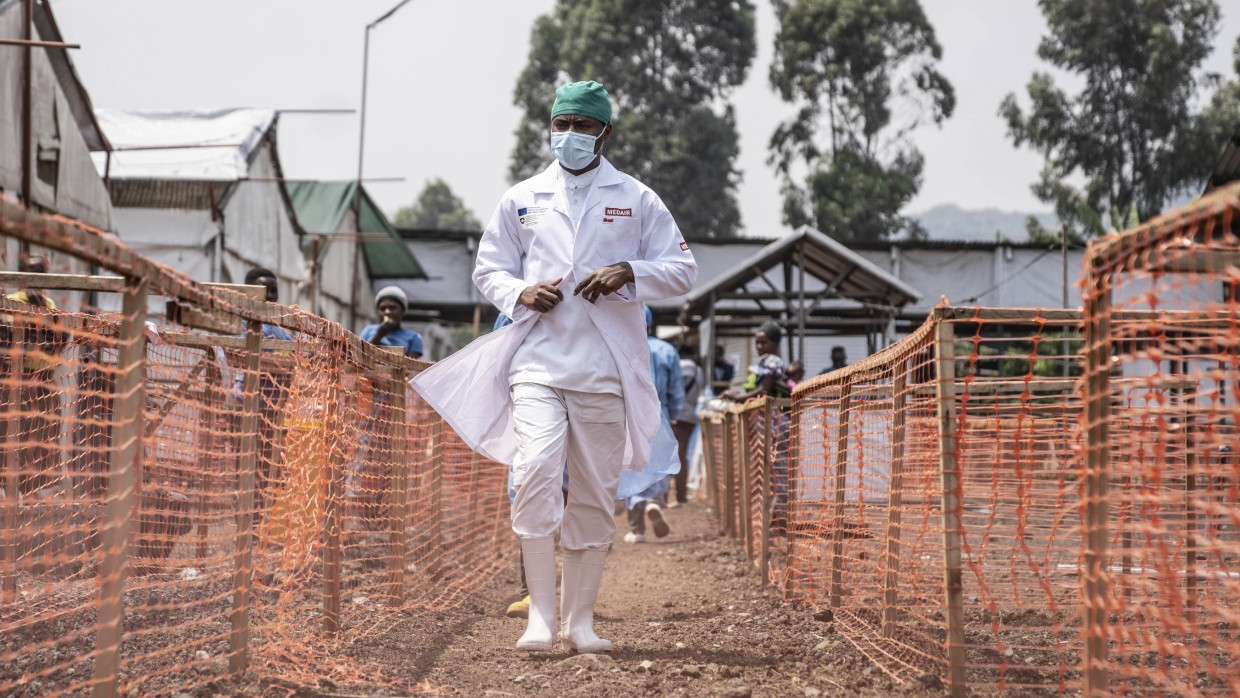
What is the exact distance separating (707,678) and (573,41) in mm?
40270

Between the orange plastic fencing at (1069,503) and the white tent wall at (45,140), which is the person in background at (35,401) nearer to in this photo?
the orange plastic fencing at (1069,503)

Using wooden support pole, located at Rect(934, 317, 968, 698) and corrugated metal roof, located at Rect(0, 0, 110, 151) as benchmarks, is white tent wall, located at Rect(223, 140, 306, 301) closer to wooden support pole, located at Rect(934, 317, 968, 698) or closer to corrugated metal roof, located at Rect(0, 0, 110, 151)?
corrugated metal roof, located at Rect(0, 0, 110, 151)

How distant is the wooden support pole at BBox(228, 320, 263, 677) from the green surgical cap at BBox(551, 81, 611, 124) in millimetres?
1640

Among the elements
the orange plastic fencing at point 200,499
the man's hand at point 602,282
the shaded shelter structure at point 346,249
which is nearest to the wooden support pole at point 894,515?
the man's hand at point 602,282

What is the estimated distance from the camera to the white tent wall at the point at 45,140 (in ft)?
41.0

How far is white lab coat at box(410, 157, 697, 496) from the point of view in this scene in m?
4.79

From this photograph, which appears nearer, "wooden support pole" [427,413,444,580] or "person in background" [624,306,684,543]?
"wooden support pole" [427,413,444,580]

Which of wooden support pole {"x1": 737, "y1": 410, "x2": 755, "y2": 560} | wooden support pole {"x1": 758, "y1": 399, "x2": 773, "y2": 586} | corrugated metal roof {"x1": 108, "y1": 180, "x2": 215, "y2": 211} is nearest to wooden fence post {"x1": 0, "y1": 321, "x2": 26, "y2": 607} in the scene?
wooden support pole {"x1": 758, "y1": 399, "x2": 773, "y2": 586}

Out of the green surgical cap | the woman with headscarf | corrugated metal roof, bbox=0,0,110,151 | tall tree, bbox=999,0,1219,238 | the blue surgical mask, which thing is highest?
tall tree, bbox=999,0,1219,238

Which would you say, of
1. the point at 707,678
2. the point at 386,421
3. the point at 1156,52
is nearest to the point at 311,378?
the point at 386,421

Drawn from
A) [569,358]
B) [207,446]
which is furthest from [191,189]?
[569,358]

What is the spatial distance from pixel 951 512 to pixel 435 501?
372 cm

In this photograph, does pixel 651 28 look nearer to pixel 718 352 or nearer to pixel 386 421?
pixel 718 352

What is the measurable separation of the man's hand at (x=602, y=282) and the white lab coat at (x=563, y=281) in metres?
0.14
